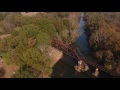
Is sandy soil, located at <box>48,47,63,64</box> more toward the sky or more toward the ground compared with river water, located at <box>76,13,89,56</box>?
more toward the ground

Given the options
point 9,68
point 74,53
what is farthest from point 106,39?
point 9,68

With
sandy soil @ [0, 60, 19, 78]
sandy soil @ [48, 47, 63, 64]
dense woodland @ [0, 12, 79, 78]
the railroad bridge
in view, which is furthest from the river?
sandy soil @ [0, 60, 19, 78]

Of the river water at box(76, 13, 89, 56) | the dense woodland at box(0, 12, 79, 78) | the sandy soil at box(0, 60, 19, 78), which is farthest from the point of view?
the river water at box(76, 13, 89, 56)

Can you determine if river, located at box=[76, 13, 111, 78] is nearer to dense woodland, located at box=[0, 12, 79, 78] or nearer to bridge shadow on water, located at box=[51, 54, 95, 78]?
dense woodland, located at box=[0, 12, 79, 78]

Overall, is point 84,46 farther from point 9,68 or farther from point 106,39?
point 9,68
